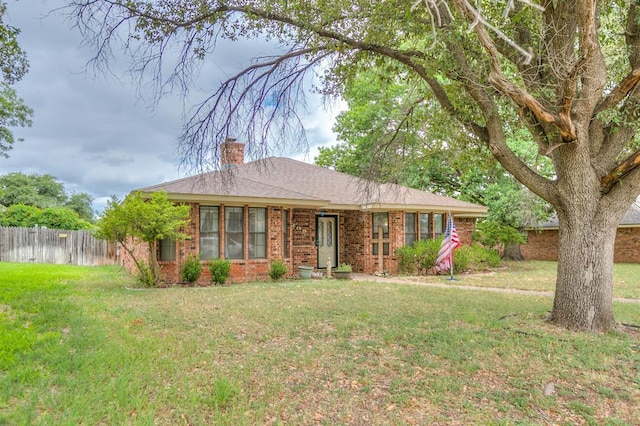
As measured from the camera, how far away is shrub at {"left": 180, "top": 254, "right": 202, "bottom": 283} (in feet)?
35.5

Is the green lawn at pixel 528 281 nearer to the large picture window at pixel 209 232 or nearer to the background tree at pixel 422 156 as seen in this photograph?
the background tree at pixel 422 156

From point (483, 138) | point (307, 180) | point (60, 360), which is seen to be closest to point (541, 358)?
point (483, 138)

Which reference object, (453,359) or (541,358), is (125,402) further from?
(541,358)

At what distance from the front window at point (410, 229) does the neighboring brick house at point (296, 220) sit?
0.04 meters

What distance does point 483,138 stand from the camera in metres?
6.71

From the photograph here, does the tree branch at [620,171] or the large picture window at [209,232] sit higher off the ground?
the tree branch at [620,171]

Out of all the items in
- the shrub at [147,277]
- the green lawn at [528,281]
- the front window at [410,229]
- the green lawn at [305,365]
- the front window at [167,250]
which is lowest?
the green lawn at [528,281]

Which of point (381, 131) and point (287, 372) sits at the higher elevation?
point (381, 131)

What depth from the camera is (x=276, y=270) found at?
465 inches

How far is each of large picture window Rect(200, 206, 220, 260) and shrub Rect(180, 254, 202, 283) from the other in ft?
2.00

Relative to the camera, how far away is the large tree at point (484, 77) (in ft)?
→ 18.9

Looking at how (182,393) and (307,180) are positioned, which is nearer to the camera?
(182,393)

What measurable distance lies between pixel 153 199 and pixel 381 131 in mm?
5621

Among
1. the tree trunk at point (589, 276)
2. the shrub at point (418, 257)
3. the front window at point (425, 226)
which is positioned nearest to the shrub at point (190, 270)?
the shrub at point (418, 257)
